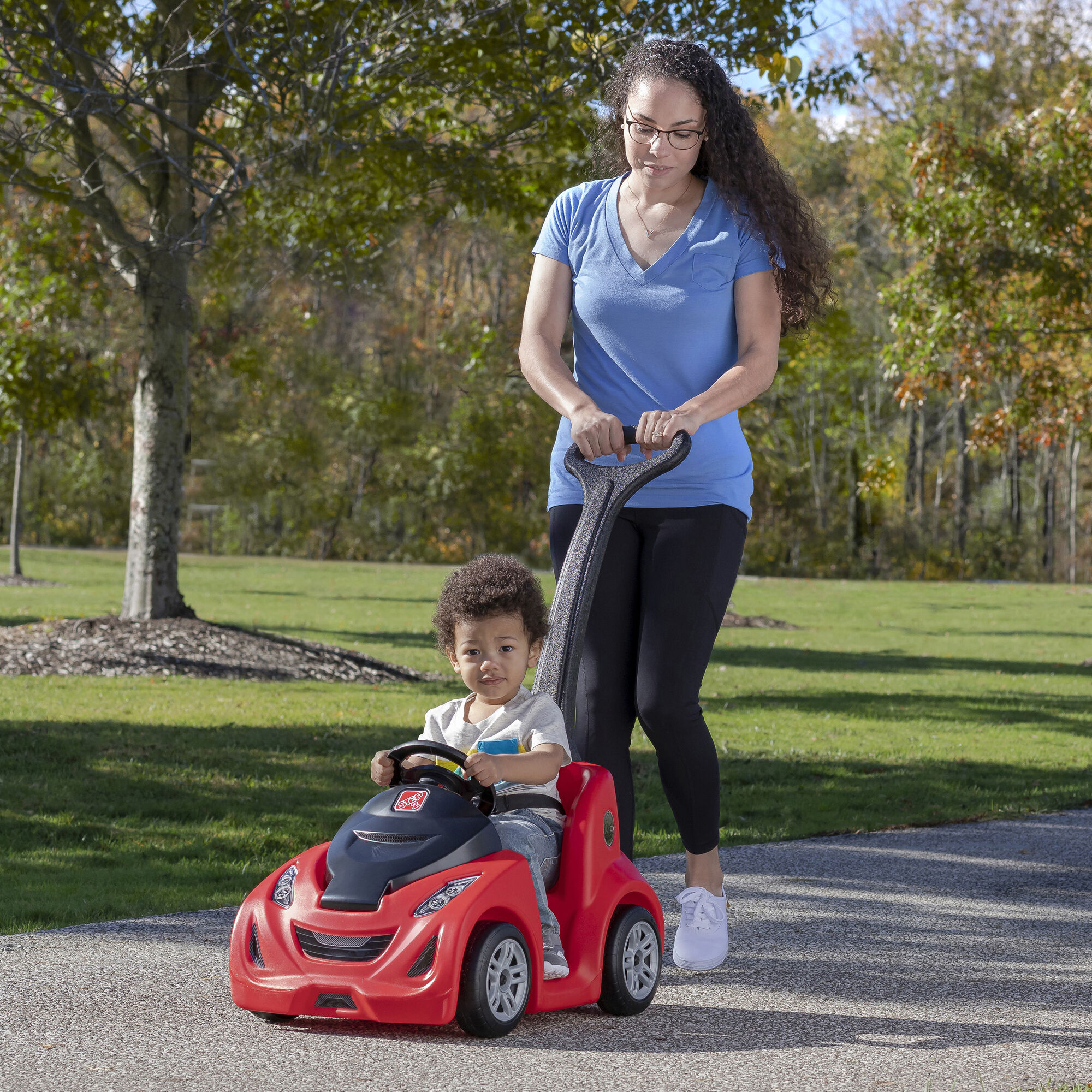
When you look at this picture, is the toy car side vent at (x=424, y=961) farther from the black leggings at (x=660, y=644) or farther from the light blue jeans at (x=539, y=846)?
the black leggings at (x=660, y=644)

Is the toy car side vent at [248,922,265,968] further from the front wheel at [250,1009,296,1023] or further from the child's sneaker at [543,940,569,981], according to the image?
the child's sneaker at [543,940,569,981]

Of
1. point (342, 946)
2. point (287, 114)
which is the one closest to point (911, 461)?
point (287, 114)

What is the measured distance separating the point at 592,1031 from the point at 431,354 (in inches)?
1364

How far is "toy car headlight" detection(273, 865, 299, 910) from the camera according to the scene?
3.21 meters

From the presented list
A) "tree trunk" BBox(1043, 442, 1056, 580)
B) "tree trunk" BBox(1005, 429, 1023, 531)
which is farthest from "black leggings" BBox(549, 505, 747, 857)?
"tree trunk" BBox(1005, 429, 1023, 531)

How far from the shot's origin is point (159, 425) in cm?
1249

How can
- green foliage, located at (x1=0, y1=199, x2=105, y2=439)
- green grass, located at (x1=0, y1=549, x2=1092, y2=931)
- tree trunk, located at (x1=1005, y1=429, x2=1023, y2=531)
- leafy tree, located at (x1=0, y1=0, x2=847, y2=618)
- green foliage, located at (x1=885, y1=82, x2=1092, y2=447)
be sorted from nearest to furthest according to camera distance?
1. green grass, located at (x1=0, y1=549, x2=1092, y2=931)
2. leafy tree, located at (x1=0, y1=0, x2=847, y2=618)
3. green foliage, located at (x1=0, y1=199, x2=105, y2=439)
4. green foliage, located at (x1=885, y1=82, x2=1092, y2=447)
5. tree trunk, located at (x1=1005, y1=429, x2=1023, y2=531)

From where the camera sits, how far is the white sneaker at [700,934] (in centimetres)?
385

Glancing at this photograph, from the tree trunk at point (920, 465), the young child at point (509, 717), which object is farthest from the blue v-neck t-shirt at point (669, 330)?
the tree trunk at point (920, 465)

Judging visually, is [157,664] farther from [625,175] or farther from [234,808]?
[625,175]

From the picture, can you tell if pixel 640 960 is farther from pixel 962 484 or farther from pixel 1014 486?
pixel 1014 486

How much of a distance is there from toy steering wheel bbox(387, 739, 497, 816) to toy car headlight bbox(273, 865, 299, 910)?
0.98 feet

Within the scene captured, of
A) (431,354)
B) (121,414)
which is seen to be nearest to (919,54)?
(431,354)

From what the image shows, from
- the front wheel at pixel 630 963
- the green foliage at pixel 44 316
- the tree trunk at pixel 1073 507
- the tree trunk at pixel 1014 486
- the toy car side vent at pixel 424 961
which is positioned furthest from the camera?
the tree trunk at pixel 1014 486
